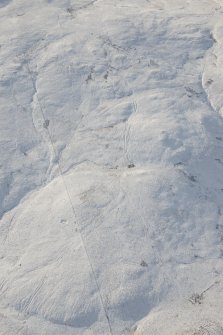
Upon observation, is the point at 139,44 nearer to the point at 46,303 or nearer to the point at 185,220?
the point at 185,220

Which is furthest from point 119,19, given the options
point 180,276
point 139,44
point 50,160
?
point 180,276

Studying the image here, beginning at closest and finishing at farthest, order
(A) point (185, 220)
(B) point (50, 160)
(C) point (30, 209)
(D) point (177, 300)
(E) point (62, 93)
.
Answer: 1. (D) point (177, 300)
2. (A) point (185, 220)
3. (C) point (30, 209)
4. (B) point (50, 160)
5. (E) point (62, 93)

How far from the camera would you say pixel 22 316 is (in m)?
2.76

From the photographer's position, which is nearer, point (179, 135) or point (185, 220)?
point (185, 220)

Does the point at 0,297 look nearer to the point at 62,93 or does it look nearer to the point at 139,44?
the point at 62,93

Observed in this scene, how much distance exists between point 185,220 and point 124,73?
1602mm

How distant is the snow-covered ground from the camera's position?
108 inches

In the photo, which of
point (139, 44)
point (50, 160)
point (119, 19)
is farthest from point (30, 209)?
point (119, 19)

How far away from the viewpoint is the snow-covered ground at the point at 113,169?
2.74 m

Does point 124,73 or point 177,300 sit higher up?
point 124,73

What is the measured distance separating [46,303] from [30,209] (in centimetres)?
74

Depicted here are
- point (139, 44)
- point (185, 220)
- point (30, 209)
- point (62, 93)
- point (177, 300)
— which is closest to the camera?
point (177, 300)

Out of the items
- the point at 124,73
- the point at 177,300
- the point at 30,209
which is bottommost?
the point at 177,300

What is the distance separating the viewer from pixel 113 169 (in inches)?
132
